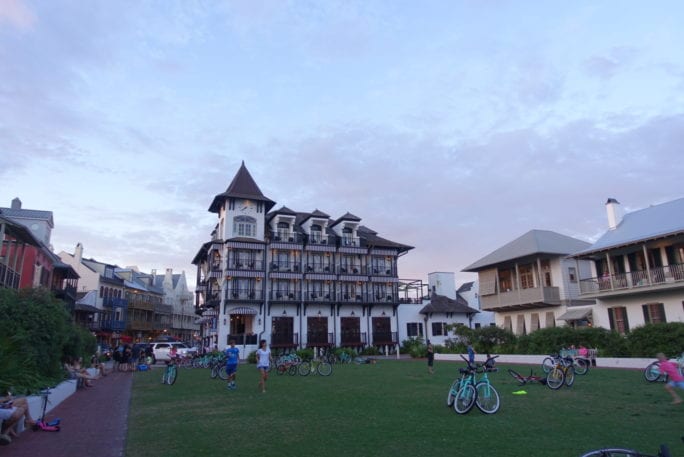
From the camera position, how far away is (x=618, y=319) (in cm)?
3108

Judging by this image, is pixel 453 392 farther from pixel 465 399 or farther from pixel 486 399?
pixel 486 399

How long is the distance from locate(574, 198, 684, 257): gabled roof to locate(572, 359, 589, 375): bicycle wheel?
10.7 metres

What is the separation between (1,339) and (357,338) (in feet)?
133

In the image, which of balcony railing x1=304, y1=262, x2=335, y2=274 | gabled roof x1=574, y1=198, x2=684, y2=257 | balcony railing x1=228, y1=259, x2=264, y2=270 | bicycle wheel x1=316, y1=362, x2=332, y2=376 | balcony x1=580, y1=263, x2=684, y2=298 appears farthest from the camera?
balcony railing x1=304, y1=262, x2=335, y2=274

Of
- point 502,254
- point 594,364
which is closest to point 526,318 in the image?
point 502,254

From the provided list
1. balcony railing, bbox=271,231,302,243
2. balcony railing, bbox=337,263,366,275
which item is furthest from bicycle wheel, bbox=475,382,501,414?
balcony railing, bbox=337,263,366,275

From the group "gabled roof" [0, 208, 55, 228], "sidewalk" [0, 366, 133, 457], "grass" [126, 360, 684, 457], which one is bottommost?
"sidewalk" [0, 366, 133, 457]

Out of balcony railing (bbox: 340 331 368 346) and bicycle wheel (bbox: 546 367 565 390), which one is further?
balcony railing (bbox: 340 331 368 346)

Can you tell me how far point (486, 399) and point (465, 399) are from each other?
→ 0.46 metres

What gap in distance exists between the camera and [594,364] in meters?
25.1

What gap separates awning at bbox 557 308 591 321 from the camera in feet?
108

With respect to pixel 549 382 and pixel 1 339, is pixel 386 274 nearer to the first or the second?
pixel 549 382

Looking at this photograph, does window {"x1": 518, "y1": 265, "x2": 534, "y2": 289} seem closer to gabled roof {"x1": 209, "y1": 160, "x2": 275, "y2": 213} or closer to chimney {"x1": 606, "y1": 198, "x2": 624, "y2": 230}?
chimney {"x1": 606, "y1": 198, "x2": 624, "y2": 230}

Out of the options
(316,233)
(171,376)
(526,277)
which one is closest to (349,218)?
(316,233)
